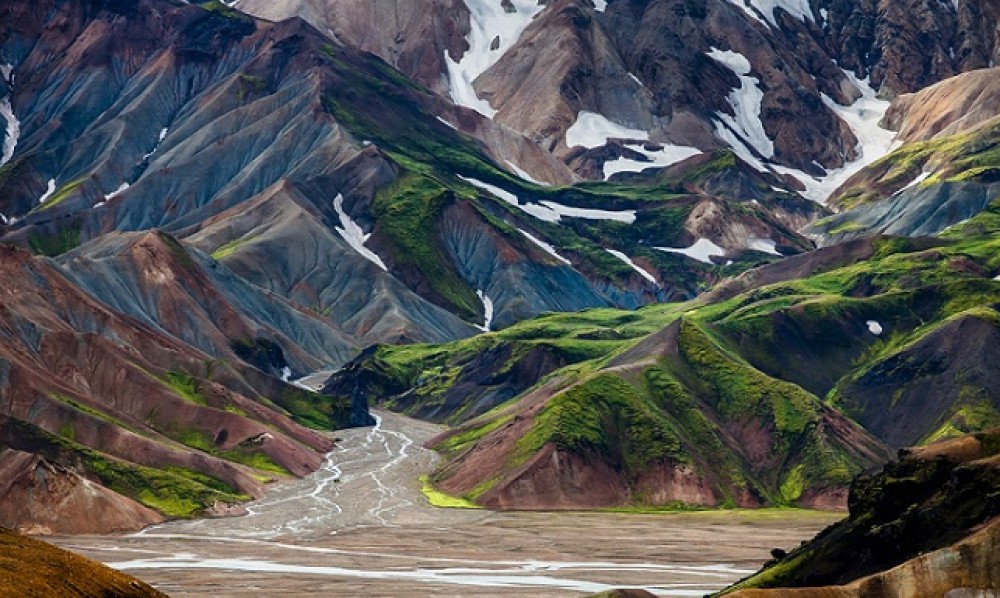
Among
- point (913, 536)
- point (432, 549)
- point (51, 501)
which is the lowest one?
point (51, 501)

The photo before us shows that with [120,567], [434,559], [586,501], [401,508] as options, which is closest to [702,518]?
[586,501]

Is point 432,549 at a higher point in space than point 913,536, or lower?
higher

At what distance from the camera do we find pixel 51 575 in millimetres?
72812

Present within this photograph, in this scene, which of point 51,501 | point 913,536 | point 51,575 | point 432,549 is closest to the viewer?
point 51,575

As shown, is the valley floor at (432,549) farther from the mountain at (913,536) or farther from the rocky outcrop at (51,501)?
the mountain at (913,536)

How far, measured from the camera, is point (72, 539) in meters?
154

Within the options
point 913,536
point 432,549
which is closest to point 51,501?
point 432,549

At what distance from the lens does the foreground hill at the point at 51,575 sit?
69750 mm

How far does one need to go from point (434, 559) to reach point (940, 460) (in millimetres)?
75931

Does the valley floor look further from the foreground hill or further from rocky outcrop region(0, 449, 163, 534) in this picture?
the foreground hill

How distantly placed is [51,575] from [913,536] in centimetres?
3932

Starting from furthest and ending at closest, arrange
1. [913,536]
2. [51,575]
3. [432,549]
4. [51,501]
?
[51,501]
[432,549]
[913,536]
[51,575]

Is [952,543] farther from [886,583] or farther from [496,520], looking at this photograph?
[496,520]

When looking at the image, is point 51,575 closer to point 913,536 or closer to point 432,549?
point 913,536
